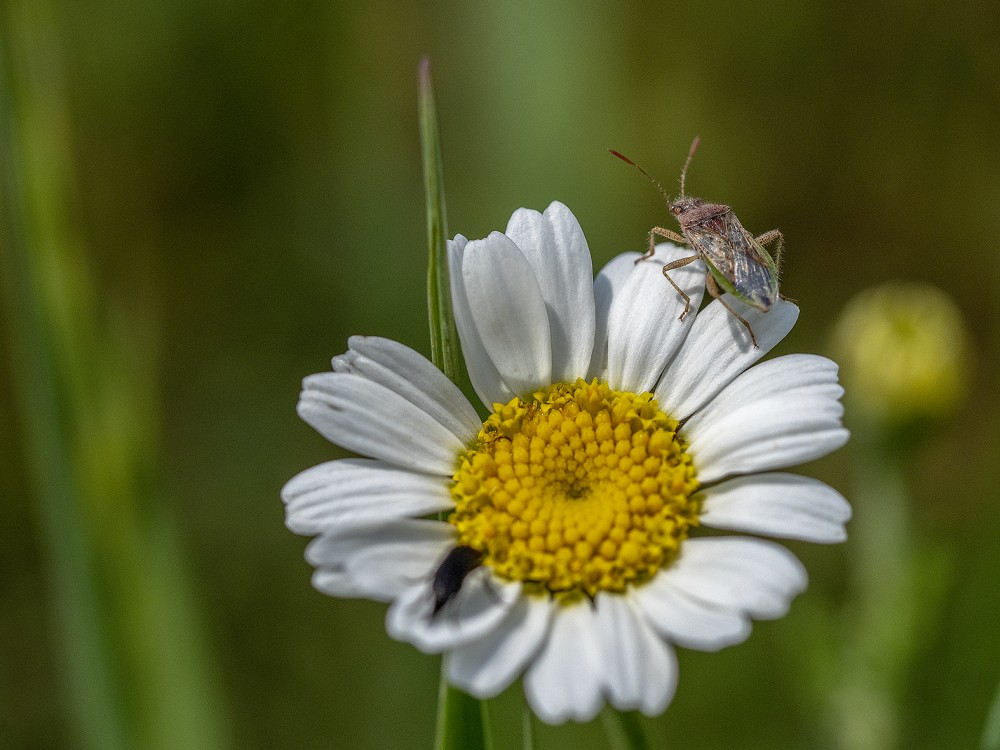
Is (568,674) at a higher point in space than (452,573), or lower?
lower

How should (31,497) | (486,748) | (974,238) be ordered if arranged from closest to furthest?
(486,748), (31,497), (974,238)

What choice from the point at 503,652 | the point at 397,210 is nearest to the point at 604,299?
the point at 503,652

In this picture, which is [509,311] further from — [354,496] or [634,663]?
[634,663]

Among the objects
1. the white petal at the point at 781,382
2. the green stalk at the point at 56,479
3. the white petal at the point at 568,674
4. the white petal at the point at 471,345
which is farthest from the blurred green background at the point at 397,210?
the white petal at the point at 568,674

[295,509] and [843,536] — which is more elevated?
[295,509]

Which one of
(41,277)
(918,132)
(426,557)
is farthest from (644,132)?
(426,557)

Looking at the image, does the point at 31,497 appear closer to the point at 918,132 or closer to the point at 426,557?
the point at 426,557
